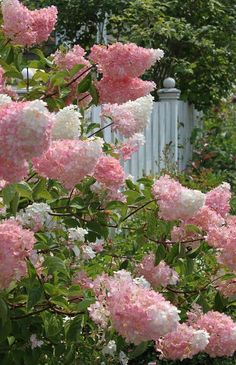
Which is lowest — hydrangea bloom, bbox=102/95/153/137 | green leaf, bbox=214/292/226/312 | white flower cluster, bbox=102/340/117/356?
green leaf, bbox=214/292/226/312

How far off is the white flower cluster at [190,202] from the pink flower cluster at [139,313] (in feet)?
1.10

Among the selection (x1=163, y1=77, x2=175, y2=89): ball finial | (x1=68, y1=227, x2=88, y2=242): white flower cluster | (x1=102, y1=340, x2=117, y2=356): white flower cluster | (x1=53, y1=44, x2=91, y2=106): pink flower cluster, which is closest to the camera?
(x1=102, y1=340, x2=117, y2=356): white flower cluster

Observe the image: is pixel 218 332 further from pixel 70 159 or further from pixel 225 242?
pixel 70 159

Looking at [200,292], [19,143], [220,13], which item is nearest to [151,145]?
[220,13]

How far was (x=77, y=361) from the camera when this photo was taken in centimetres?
314

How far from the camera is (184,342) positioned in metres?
2.84

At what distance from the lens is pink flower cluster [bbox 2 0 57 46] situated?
3154 millimetres

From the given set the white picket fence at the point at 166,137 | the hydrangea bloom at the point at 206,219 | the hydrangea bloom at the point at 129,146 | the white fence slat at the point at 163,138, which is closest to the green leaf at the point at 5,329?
the hydrangea bloom at the point at 206,219

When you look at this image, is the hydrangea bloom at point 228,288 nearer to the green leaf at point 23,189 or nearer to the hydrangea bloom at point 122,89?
the hydrangea bloom at point 122,89

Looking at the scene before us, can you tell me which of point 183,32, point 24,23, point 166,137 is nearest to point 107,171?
point 24,23

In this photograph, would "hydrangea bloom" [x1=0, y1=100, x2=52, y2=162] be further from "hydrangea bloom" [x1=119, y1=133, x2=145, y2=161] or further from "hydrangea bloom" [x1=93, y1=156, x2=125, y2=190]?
"hydrangea bloom" [x1=119, y1=133, x2=145, y2=161]

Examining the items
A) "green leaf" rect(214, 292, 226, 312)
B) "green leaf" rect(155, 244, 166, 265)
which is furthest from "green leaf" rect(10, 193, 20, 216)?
"green leaf" rect(214, 292, 226, 312)

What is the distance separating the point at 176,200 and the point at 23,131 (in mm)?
746

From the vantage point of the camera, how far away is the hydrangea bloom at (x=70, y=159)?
2471mm
